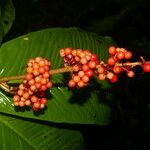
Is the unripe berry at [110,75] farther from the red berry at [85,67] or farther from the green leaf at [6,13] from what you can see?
the green leaf at [6,13]

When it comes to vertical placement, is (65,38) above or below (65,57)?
above

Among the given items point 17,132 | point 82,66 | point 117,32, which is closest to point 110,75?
point 82,66

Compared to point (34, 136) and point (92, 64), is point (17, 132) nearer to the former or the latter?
point (34, 136)

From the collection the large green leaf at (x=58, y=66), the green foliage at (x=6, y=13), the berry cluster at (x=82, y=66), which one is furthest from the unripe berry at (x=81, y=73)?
the green foliage at (x=6, y=13)

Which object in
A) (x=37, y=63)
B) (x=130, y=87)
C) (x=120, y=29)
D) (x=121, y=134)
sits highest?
(x=120, y=29)

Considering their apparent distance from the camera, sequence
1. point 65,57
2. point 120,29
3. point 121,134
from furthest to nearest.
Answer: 1. point 120,29
2. point 121,134
3. point 65,57

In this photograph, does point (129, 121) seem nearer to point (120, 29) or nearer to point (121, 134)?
point (121, 134)

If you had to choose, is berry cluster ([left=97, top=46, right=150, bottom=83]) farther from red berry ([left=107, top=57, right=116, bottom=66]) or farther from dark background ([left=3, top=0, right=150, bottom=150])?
dark background ([left=3, top=0, right=150, bottom=150])

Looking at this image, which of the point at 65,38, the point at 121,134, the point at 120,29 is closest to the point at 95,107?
the point at 65,38
